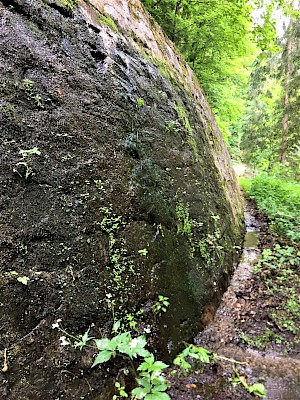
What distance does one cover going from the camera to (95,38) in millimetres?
3789

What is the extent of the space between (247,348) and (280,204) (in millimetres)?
6086

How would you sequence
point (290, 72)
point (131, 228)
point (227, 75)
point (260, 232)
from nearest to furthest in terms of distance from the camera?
point (131, 228)
point (260, 232)
point (227, 75)
point (290, 72)

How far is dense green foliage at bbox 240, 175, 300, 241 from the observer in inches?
272

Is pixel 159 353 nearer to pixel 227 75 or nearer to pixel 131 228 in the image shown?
pixel 131 228

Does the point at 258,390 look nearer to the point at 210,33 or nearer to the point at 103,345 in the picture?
the point at 103,345

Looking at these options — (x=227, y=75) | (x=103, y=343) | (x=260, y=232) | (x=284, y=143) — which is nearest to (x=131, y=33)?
(x=103, y=343)

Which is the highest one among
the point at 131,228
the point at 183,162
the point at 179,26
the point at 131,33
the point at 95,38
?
the point at 179,26

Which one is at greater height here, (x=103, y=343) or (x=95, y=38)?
(x=95, y=38)

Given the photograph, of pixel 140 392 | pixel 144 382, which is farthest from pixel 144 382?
pixel 140 392

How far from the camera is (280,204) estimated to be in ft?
28.6

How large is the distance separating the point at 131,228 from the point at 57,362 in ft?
4.70

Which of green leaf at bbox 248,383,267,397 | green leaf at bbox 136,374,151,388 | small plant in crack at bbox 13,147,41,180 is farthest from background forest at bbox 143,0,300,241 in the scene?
small plant in crack at bbox 13,147,41,180

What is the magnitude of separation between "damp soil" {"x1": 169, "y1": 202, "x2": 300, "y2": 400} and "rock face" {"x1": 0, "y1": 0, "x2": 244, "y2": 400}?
0.27m

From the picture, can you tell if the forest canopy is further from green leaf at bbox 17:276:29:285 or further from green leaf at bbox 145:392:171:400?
green leaf at bbox 145:392:171:400
